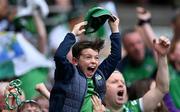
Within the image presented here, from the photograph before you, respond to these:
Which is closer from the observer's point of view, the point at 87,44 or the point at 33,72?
the point at 87,44

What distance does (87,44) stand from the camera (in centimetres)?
829

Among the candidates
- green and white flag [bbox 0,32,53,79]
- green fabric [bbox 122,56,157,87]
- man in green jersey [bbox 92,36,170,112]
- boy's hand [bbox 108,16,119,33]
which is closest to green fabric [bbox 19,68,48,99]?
green and white flag [bbox 0,32,53,79]

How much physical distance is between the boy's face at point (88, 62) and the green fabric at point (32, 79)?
7.49 ft

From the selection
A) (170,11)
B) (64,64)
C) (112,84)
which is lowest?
(170,11)

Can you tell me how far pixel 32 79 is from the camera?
11180mm

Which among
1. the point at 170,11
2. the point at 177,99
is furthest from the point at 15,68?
the point at 170,11

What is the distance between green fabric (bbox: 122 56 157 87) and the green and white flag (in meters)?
0.96

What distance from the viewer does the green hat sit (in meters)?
8.26

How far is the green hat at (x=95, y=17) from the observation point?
27.1ft

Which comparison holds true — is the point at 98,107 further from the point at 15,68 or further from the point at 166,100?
the point at 15,68

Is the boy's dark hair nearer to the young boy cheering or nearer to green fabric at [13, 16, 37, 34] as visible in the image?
the young boy cheering

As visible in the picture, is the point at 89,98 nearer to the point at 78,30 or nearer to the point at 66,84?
the point at 66,84

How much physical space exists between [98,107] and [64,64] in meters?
0.47

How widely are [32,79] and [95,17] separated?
3056 mm
